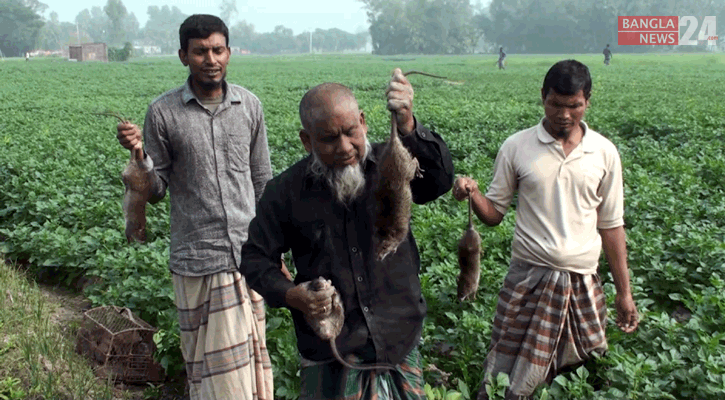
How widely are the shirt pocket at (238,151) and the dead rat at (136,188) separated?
0.40 metres

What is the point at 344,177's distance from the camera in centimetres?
219

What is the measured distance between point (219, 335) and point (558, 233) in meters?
1.52

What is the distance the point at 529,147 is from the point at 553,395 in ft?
3.61

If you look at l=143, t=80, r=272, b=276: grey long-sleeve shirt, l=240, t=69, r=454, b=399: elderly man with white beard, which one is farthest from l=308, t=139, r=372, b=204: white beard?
l=143, t=80, r=272, b=276: grey long-sleeve shirt

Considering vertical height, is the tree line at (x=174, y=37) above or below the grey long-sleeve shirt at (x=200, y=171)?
above

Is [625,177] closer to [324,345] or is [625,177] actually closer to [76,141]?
[324,345]

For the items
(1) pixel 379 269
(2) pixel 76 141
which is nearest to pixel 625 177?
(1) pixel 379 269

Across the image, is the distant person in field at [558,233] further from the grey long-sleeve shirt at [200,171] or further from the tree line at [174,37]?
the tree line at [174,37]

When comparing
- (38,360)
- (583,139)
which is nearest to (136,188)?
(583,139)

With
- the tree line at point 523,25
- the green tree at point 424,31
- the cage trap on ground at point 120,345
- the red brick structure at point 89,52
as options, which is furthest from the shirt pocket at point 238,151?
the green tree at point 424,31

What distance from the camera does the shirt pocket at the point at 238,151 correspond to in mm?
3285

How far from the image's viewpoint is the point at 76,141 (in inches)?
460

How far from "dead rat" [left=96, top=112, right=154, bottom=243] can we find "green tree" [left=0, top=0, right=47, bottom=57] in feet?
316

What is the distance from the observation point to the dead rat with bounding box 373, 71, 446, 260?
208 centimetres
